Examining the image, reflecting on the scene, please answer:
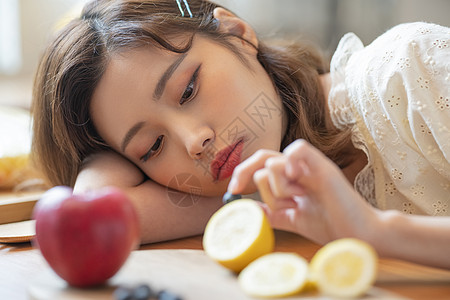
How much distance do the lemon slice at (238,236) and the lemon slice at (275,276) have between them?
4cm

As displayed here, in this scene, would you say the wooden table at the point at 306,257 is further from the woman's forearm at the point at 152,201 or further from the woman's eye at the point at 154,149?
the woman's eye at the point at 154,149

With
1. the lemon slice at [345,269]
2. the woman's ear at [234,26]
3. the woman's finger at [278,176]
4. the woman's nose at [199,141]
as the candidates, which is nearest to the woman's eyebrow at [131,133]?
the woman's nose at [199,141]

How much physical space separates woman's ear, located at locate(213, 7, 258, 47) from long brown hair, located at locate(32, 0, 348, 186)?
2cm

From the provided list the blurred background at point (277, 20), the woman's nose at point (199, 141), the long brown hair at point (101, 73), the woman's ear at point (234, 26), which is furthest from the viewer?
the blurred background at point (277, 20)

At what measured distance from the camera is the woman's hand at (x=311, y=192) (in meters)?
0.67

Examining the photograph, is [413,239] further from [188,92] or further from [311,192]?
[188,92]

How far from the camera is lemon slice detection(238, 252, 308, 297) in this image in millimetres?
608

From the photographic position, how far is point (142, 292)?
0.62 meters

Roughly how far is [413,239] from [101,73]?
Result: 649 millimetres

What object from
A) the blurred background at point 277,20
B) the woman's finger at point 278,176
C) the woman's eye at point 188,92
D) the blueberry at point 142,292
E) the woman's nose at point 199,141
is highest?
the woman's finger at point 278,176

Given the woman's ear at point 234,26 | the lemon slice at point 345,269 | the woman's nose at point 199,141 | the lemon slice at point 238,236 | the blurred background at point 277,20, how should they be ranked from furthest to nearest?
the blurred background at point 277,20 < the woman's ear at point 234,26 < the woman's nose at point 199,141 < the lemon slice at point 238,236 < the lemon slice at point 345,269

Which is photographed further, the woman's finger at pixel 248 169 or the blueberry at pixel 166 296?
the woman's finger at pixel 248 169

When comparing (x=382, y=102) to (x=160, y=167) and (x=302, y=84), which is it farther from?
(x=160, y=167)

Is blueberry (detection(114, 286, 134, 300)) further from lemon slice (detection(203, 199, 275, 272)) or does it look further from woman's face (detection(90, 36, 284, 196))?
woman's face (detection(90, 36, 284, 196))
